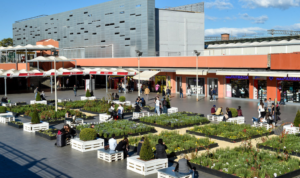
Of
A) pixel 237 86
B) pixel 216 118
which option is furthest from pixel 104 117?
pixel 237 86

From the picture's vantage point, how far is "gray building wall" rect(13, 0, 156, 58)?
169 feet

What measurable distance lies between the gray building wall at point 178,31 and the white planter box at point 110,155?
4007 centimetres

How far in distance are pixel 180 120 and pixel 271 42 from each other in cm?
3317

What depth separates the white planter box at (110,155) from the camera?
42.7ft

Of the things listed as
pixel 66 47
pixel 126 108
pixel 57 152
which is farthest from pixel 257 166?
pixel 66 47

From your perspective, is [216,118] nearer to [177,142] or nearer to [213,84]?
[177,142]

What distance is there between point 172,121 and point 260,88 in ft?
53.7

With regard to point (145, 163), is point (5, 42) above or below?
above

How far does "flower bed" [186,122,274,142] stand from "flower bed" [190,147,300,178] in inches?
112

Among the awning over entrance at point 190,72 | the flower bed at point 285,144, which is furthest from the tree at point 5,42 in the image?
the flower bed at point 285,144

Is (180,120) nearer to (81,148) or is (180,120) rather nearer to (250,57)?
(81,148)

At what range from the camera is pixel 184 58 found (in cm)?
3944

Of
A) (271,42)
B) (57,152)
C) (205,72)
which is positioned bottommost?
(57,152)

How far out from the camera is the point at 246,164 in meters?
11.4
